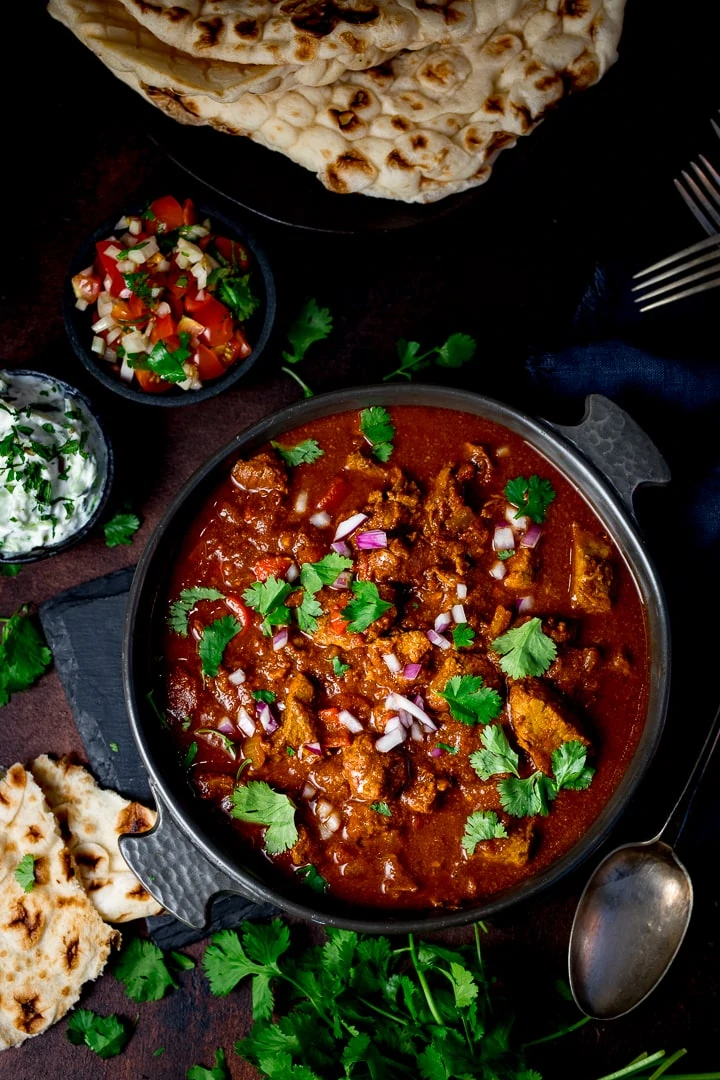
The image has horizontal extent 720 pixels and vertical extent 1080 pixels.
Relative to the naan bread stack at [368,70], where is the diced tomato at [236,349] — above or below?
below

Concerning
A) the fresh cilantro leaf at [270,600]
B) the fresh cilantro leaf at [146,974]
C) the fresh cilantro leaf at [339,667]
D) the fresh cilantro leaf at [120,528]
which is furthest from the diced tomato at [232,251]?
the fresh cilantro leaf at [146,974]

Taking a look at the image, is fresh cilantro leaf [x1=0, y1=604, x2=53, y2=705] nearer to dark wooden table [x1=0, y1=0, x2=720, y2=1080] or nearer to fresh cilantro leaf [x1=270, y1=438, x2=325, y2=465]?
dark wooden table [x1=0, y1=0, x2=720, y2=1080]

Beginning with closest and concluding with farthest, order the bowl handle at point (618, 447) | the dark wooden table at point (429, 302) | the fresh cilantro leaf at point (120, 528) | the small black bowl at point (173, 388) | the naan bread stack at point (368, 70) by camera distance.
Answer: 1. the naan bread stack at point (368, 70)
2. the bowl handle at point (618, 447)
3. the small black bowl at point (173, 388)
4. the dark wooden table at point (429, 302)
5. the fresh cilantro leaf at point (120, 528)

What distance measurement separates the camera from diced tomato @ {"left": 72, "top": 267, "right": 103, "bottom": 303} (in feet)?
14.6

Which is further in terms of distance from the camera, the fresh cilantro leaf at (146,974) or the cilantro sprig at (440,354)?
the fresh cilantro leaf at (146,974)

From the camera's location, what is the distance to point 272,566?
13.4ft

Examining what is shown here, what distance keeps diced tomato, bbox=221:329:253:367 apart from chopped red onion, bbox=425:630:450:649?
5.04ft

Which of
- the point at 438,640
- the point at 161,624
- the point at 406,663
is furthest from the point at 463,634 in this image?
the point at 161,624

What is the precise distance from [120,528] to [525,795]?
2244 mm

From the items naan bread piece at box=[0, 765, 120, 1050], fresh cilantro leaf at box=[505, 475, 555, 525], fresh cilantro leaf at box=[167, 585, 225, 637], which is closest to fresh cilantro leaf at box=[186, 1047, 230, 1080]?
naan bread piece at box=[0, 765, 120, 1050]

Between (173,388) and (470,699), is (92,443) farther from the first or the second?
(470,699)

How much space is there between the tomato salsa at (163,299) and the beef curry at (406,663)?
681 mm

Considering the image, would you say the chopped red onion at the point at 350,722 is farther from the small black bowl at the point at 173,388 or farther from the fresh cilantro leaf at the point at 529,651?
the small black bowl at the point at 173,388

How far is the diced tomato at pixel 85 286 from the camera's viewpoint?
445 cm
